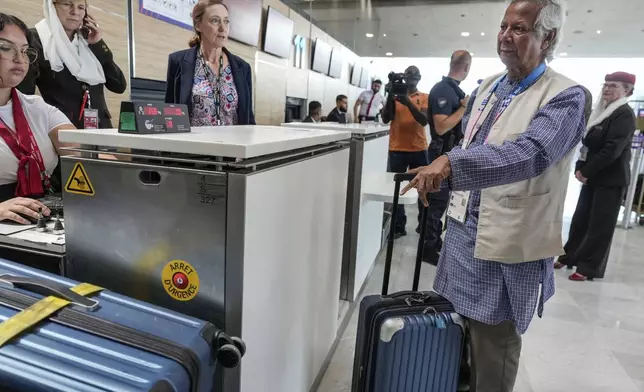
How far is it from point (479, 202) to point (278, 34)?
4979mm

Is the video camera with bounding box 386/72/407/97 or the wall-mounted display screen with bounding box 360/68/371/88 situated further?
the wall-mounted display screen with bounding box 360/68/371/88

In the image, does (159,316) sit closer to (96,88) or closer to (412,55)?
(96,88)

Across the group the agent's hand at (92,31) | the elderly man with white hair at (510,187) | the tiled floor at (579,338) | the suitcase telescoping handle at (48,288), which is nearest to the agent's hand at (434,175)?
the elderly man with white hair at (510,187)

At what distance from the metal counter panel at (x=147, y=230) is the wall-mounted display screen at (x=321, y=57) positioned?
663cm

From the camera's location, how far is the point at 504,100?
119cm

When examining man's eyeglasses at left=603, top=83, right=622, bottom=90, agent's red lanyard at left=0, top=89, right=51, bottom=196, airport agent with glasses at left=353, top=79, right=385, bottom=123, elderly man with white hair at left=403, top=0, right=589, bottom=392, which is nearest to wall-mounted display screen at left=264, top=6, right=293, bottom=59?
airport agent with glasses at left=353, top=79, right=385, bottom=123

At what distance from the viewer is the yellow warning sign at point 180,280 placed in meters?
0.83

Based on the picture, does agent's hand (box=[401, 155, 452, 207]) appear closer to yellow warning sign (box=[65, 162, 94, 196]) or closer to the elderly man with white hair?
the elderly man with white hair

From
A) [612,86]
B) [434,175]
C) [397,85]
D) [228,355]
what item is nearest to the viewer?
[228,355]

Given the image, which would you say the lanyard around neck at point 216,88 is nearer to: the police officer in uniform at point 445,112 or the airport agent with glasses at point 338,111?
the police officer in uniform at point 445,112

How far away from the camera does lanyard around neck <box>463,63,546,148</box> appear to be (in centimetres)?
114

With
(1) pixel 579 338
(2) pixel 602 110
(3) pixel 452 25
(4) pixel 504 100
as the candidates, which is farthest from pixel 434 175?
(3) pixel 452 25

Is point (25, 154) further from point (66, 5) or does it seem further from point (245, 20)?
point (245, 20)

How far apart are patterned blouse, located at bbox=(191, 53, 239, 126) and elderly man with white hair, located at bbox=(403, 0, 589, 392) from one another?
1.12 meters
